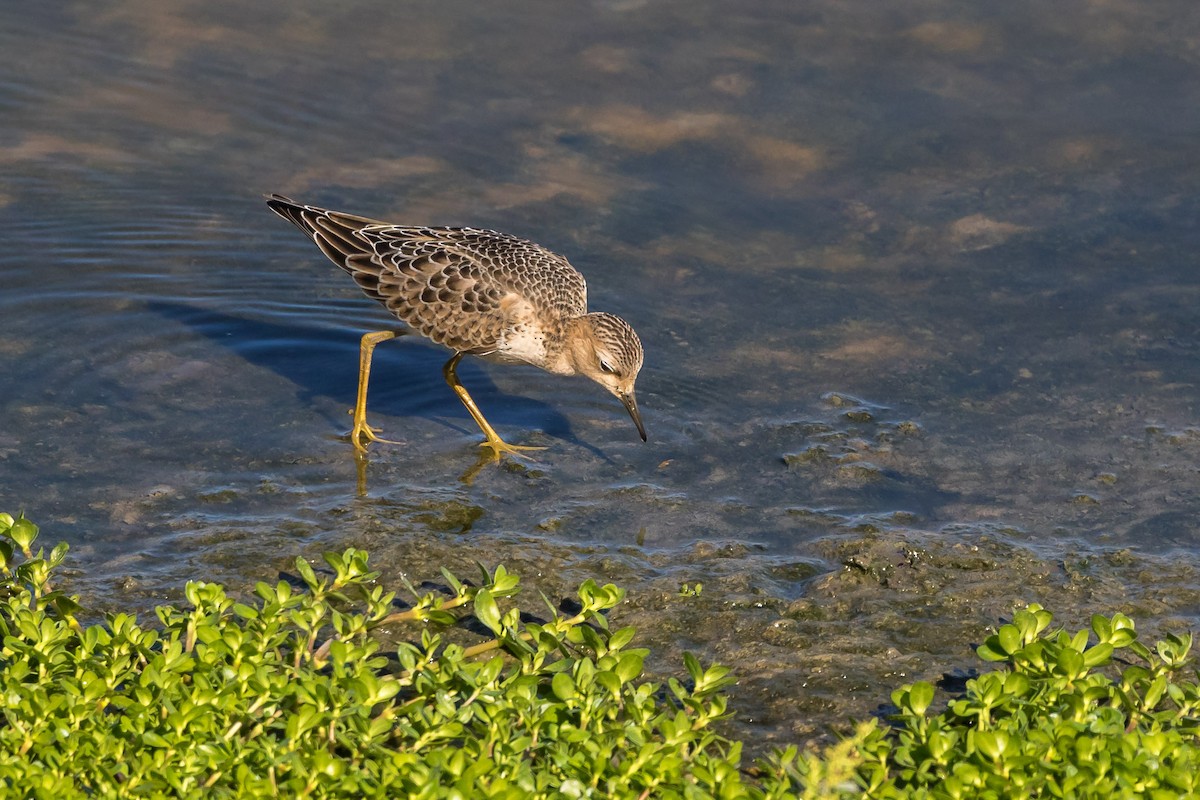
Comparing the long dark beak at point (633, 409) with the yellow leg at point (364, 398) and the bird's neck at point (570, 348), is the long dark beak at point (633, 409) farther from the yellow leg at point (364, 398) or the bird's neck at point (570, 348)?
the yellow leg at point (364, 398)

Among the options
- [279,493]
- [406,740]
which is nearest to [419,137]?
[279,493]

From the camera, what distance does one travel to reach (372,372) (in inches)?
382

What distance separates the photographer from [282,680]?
4.94m

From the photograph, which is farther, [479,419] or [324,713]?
[479,419]

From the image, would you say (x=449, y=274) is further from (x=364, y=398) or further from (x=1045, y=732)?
(x=1045, y=732)

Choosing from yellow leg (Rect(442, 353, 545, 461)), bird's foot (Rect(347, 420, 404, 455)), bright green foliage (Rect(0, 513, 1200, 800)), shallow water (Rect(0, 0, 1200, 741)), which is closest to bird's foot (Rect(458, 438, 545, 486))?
yellow leg (Rect(442, 353, 545, 461))

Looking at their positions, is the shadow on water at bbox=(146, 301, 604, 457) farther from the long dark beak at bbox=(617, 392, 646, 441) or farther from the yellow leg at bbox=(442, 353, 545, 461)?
the long dark beak at bbox=(617, 392, 646, 441)

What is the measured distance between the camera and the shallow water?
23.2 ft

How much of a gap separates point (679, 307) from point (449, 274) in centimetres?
191

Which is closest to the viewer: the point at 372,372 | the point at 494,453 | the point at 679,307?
the point at 494,453

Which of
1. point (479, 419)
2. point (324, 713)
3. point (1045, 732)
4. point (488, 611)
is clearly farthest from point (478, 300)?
point (1045, 732)

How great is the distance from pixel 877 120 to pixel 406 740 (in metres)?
8.60

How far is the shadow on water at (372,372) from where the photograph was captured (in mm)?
9148

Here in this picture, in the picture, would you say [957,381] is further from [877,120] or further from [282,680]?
[282,680]
